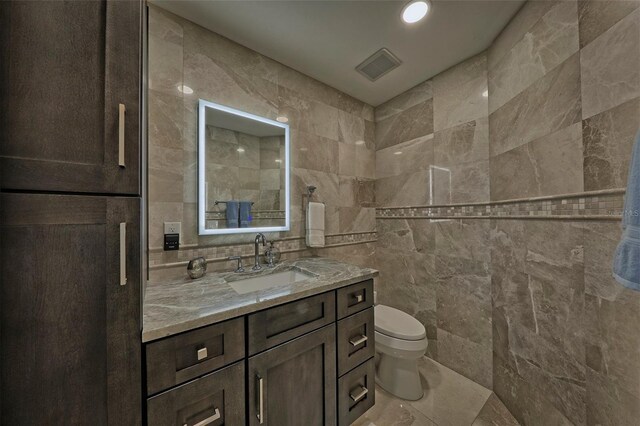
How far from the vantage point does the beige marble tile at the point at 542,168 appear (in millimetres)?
967

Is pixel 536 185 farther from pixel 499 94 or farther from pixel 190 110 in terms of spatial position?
pixel 190 110

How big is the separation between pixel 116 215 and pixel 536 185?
1860 mm

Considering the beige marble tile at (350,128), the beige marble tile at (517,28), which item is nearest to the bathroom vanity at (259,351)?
the beige marble tile at (350,128)

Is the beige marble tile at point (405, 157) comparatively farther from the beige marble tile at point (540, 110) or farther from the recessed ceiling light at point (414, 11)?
the recessed ceiling light at point (414, 11)

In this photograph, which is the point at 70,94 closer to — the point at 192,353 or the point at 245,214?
the point at 192,353

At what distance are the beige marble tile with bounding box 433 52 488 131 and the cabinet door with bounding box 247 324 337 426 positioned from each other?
178 cm

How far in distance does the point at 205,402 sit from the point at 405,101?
247cm

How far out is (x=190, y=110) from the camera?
128 centimetres

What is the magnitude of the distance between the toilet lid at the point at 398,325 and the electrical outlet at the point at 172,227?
4.76ft

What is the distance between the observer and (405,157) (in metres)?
2.01

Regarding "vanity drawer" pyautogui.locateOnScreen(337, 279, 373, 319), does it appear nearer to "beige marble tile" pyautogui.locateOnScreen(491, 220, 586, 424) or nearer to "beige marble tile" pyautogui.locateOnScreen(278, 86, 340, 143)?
"beige marble tile" pyautogui.locateOnScreen(491, 220, 586, 424)

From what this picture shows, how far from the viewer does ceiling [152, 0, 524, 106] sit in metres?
1.20

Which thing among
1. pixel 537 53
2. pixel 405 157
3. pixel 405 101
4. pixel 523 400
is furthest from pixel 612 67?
pixel 523 400

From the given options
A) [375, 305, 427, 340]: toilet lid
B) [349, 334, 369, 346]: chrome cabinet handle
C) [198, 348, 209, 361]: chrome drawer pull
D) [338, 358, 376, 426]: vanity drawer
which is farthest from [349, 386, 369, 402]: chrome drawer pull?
[198, 348, 209, 361]: chrome drawer pull
